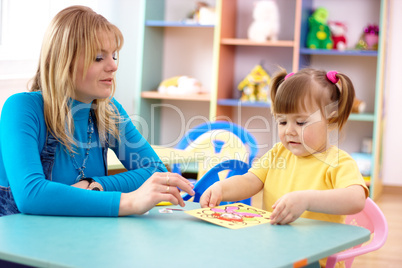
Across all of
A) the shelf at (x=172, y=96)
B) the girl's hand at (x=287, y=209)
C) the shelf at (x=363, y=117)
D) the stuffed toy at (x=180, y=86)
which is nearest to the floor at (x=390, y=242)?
the shelf at (x=363, y=117)

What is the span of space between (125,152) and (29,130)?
325mm

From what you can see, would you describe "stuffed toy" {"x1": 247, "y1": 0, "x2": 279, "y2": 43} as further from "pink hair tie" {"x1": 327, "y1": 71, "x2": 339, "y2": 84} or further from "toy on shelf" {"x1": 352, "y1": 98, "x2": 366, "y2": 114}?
"pink hair tie" {"x1": 327, "y1": 71, "x2": 339, "y2": 84}

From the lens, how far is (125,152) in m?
1.42

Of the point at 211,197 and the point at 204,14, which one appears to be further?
the point at 204,14

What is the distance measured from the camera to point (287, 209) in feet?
3.50

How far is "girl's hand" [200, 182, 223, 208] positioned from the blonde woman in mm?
62

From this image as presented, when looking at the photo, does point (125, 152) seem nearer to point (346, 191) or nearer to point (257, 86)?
point (346, 191)

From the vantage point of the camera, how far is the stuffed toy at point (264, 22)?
12.9ft

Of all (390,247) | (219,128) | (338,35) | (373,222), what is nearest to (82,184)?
(373,222)

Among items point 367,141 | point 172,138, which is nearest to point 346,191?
point 367,141

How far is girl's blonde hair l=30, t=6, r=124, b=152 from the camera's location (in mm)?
1226

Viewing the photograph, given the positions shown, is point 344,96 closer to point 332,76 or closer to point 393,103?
point 332,76

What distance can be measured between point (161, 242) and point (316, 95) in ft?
2.15

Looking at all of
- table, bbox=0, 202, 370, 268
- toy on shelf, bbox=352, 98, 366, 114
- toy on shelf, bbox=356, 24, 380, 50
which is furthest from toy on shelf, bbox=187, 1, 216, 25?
table, bbox=0, 202, 370, 268
